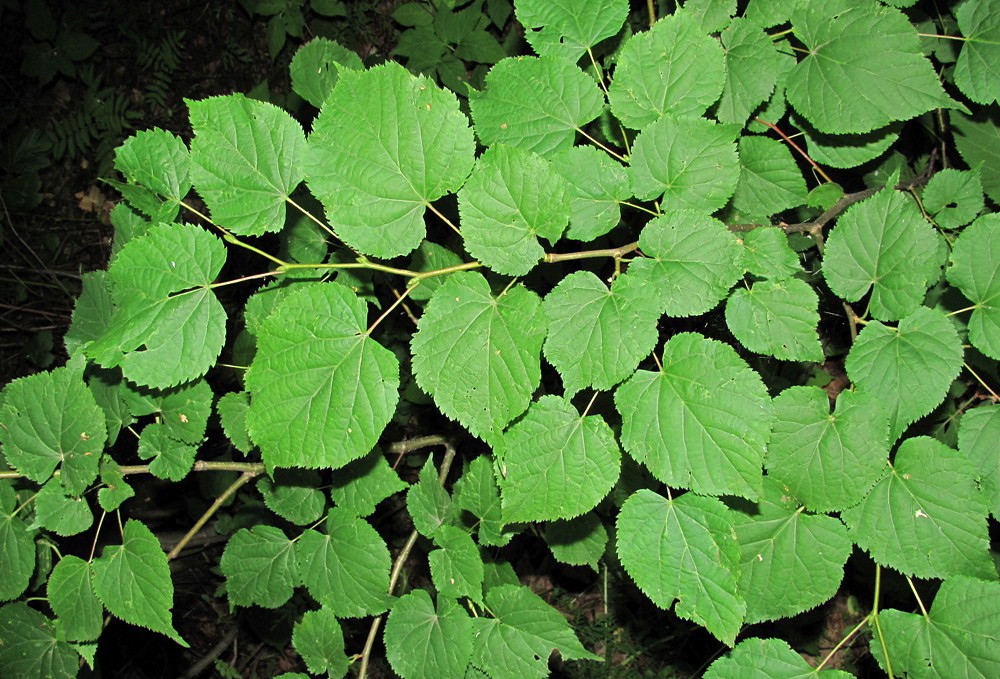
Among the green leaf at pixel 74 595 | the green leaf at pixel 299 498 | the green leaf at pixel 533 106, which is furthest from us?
the green leaf at pixel 299 498

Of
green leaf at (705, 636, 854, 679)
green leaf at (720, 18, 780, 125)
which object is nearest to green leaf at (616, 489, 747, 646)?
green leaf at (705, 636, 854, 679)

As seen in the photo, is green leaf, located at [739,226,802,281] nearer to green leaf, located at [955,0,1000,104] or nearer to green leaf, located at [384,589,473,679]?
green leaf, located at [955,0,1000,104]

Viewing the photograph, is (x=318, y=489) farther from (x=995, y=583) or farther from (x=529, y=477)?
(x=995, y=583)

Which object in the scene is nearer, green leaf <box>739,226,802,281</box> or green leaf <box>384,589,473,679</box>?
green leaf <box>739,226,802,281</box>

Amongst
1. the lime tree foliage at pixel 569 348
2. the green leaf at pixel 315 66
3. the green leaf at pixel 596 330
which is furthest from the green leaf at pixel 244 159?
the green leaf at pixel 596 330

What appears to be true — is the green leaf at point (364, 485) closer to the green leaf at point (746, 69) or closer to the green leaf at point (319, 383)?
the green leaf at point (319, 383)

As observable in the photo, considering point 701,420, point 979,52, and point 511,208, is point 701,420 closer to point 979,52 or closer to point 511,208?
point 511,208
